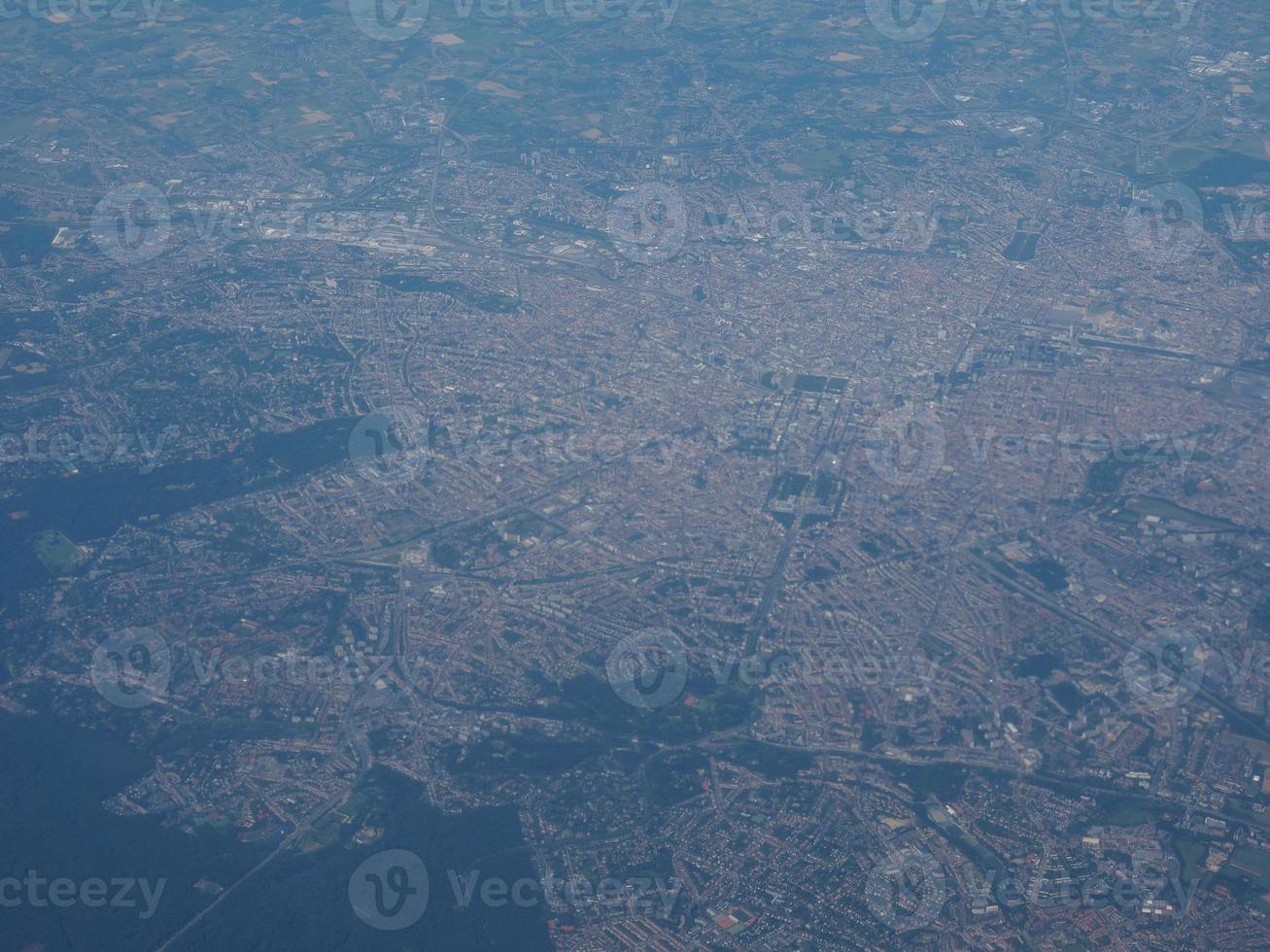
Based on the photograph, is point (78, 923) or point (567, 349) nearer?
point (78, 923)

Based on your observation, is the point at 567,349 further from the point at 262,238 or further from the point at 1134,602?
the point at 1134,602

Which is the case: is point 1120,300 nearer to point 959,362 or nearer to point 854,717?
point 959,362

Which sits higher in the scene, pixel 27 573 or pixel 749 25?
pixel 749 25

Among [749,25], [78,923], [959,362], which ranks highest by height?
[749,25]

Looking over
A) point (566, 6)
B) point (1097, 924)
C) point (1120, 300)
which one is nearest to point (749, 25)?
point (566, 6)

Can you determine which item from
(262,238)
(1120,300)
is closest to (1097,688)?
(1120,300)

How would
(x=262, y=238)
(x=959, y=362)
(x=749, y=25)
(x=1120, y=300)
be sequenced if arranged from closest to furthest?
(x=959, y=362) < (x=1120, y=300) < (x=262, y=238) < (x=749, y=25)

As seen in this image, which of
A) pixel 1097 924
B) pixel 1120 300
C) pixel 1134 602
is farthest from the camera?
pixel 1120 300
